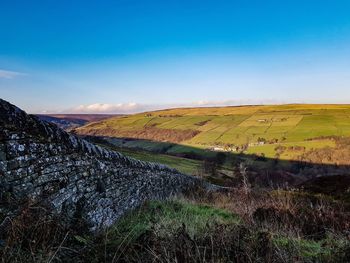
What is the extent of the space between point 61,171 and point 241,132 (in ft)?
314

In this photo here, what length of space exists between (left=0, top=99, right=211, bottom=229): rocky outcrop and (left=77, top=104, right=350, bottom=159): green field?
70.5m

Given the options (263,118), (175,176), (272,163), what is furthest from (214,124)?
(175,176)

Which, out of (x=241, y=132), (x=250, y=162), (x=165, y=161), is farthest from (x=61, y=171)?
(x=241, y=132)

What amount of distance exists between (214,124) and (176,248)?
114 meters

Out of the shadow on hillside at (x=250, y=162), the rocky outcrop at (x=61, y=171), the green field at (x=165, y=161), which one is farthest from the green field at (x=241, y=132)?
the rocky outcrop at (x=61, y=171)

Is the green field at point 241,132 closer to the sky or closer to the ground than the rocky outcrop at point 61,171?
closer to the ground

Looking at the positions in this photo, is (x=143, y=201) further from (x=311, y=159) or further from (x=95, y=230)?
(x=311, y=159)

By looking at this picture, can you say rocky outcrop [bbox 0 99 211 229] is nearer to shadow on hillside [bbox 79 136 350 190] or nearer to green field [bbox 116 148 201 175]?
green field [bbox 116 148 201 175]

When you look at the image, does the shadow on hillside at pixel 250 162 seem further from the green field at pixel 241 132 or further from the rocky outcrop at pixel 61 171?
the rocky outcrop at pixel 61 171

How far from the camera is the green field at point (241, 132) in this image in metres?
82.9

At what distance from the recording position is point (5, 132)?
161 inches

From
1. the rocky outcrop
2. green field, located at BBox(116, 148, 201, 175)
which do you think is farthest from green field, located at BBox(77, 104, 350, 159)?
the rocky outcrop

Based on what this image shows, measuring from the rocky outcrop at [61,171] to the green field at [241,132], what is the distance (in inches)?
2775

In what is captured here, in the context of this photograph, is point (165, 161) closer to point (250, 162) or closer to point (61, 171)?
point (250, 162)
